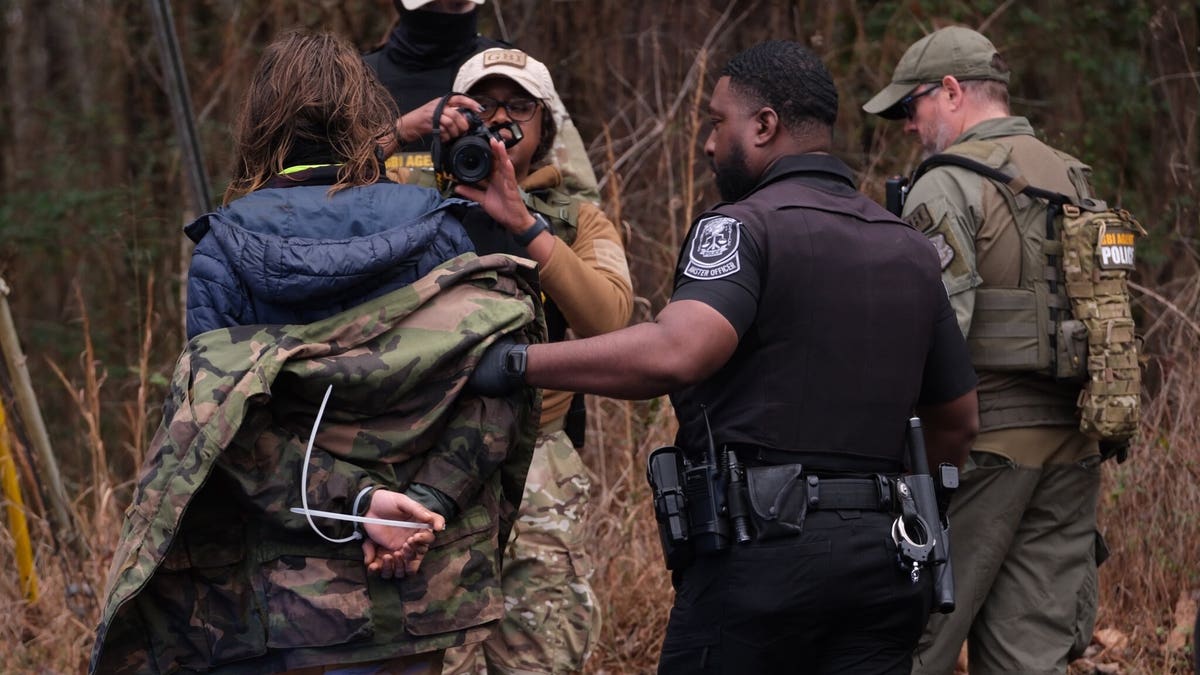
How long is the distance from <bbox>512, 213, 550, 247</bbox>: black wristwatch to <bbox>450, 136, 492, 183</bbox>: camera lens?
175 millimetres

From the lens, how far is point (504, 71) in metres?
3.46

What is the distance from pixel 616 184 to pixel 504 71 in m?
2.50

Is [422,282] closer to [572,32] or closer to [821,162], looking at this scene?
[821,162]

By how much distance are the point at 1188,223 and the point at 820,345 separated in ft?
14.4

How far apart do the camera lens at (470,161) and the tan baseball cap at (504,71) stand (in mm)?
521

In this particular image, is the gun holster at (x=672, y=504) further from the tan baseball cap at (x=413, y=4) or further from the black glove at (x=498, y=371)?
the tan baseball cap at (x=413, y=4)

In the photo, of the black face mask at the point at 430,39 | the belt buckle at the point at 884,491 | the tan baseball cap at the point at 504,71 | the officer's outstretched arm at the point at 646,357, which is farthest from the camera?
the black face mask at the point at 430,39

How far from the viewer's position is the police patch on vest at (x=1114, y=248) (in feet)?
12.1

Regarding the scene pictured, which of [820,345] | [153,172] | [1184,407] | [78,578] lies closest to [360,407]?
[820,345]

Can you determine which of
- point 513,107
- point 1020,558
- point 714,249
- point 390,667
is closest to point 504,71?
point 513,107

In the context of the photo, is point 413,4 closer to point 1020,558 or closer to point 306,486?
point 306,486

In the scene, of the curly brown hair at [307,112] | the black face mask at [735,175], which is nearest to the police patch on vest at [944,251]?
the black face mask at [735,175]

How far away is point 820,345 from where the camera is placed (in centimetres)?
266

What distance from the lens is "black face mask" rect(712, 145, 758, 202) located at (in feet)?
9.47
